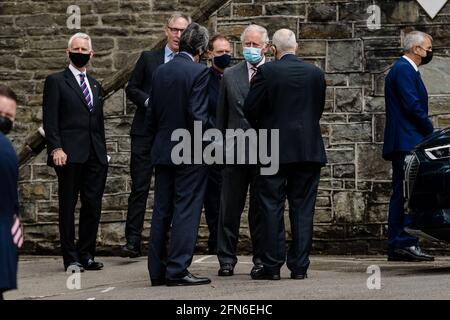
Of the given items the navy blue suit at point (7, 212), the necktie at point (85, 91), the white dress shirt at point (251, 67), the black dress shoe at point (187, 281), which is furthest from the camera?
the necktie at point (85, 91)

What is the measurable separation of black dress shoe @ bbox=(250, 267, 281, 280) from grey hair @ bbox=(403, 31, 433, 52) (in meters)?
2.87

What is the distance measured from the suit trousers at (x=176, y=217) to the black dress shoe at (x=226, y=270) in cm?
70

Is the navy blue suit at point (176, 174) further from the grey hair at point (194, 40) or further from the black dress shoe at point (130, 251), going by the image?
the black dress shoe at point (130, 251)

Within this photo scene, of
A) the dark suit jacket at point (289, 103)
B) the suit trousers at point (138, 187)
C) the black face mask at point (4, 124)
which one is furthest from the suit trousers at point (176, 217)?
the black face mask at point (4, 124)

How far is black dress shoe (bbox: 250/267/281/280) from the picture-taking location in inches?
396

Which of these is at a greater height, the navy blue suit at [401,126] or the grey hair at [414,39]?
the grey hair at [414,39]

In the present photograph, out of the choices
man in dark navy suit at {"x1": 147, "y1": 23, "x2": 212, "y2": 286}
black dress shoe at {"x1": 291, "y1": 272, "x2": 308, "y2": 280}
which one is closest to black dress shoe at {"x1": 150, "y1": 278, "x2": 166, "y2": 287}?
man in dark navy suit at {"x1": 147, "y1": 23, "x2": 212, "y2": 286}

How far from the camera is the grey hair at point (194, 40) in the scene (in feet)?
32.6

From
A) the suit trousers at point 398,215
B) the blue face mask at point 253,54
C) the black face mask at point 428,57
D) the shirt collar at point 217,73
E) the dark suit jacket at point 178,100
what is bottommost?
the suit trousers at point 398,215

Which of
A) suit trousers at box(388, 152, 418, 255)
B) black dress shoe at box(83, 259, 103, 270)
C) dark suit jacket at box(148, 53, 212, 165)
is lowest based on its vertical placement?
black dress shoe at box(83, 259, 103, 270)

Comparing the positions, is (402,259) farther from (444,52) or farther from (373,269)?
(444,52)

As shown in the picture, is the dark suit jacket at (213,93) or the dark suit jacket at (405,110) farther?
the dark suit jacket at (405,110)

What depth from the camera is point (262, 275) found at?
33.4ft

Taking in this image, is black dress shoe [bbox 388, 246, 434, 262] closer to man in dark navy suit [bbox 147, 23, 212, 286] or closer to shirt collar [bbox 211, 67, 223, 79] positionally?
shirt collar [bbox 211, 67, 223, 79]
